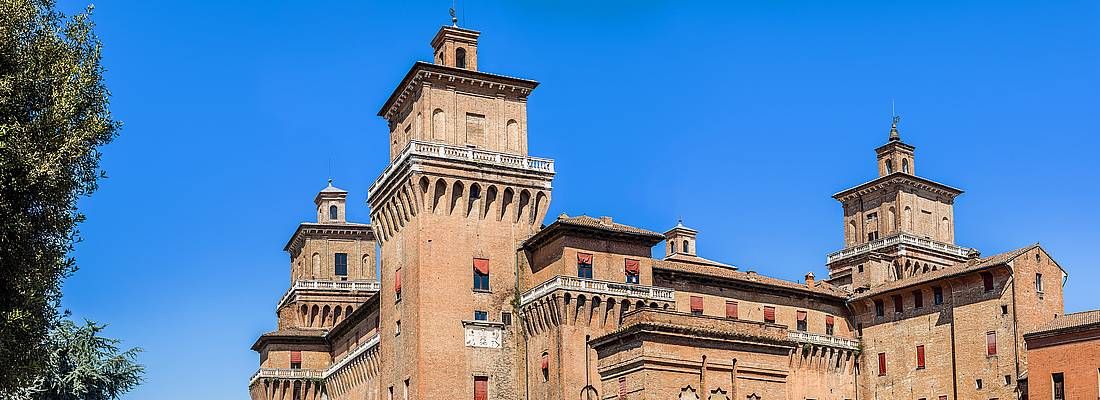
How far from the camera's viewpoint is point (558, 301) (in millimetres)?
58156

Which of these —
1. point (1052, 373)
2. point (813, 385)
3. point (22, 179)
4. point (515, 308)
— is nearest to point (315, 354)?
point (515, 308)

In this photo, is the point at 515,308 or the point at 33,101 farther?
the point at 515,308

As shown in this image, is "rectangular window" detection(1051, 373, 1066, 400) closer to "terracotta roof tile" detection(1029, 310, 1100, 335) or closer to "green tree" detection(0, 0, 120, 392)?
"terracotta roof tile" detection(1029, 310, 1100, 335)

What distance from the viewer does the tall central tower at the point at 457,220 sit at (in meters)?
60.2

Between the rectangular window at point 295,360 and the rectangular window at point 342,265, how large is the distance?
6.71m

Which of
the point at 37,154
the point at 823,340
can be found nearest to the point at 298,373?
the point at 823,340

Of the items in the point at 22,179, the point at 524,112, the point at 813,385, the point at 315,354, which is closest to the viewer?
the point at 22,179

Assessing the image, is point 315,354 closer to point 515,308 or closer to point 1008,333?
point 515,308

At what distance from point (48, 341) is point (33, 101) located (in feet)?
22.5

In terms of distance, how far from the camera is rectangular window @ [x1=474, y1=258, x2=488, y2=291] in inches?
2424

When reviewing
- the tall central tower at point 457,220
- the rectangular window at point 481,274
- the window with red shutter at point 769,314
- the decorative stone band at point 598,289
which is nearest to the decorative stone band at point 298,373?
the tall central tower at point 457,220

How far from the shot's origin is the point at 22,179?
27203 millimetres

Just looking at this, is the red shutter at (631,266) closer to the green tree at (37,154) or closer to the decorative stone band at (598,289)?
the decorative stone band at (598,289)

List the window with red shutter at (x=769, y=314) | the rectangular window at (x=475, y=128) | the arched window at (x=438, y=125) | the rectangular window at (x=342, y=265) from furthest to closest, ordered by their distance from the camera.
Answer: the rectangular window at (x=342, y=265)
the window with red shutter at (x=769, y=314)
the rectangular window at (x=475, y=128)
the arched window at (x=438, y=125)
